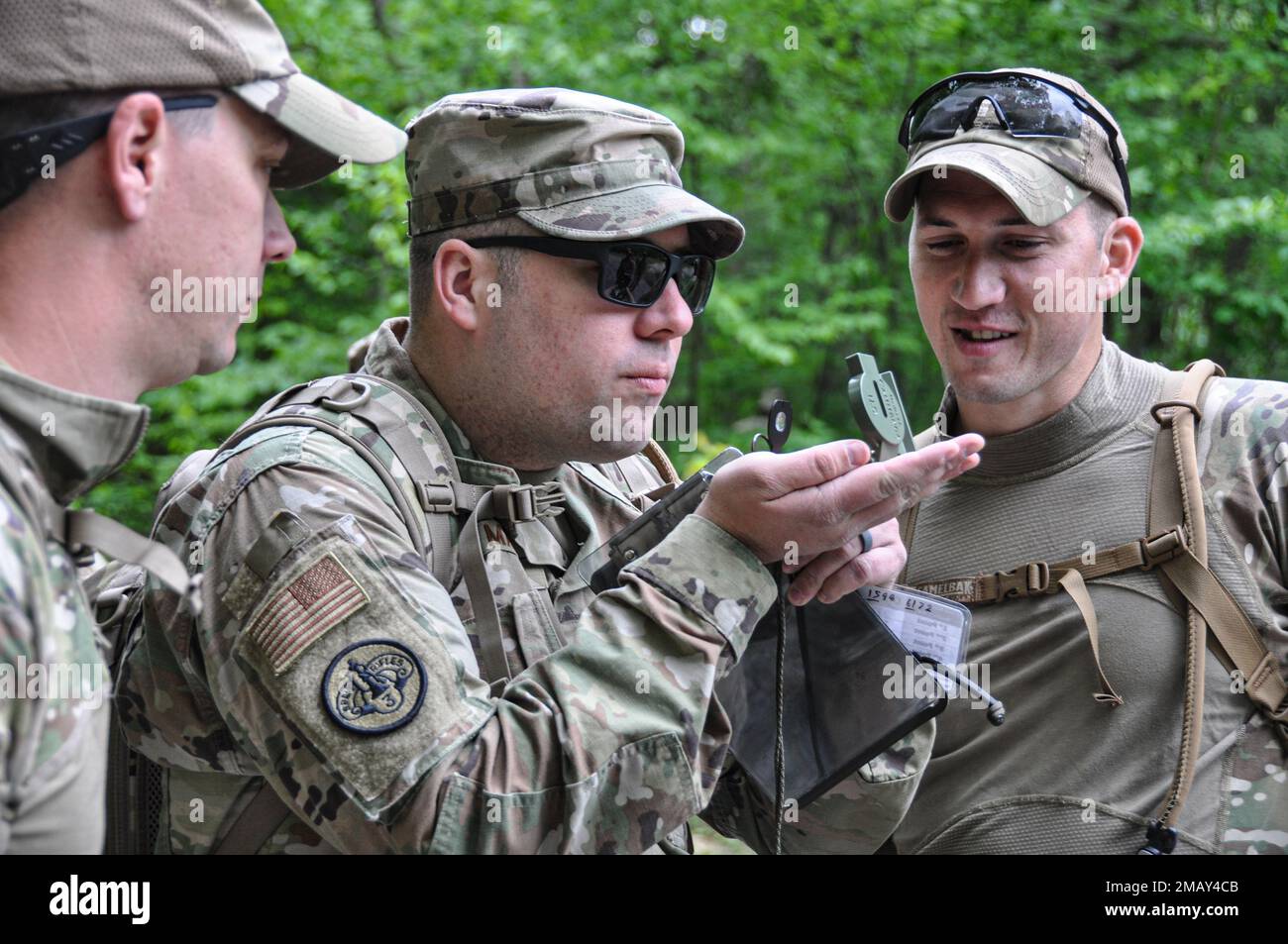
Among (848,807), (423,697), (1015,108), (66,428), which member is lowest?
(848,807)

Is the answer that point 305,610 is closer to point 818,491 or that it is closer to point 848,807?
point 818,491

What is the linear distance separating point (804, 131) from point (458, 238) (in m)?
8.81

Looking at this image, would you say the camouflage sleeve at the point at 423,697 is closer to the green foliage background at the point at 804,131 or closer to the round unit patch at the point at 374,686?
the round unit patch at the point at 374,686

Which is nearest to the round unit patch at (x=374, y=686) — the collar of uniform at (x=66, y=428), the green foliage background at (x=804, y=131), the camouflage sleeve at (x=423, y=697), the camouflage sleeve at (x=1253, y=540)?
the camouflage sleeve at (x=423, y=697)

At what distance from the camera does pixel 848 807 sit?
254 cm

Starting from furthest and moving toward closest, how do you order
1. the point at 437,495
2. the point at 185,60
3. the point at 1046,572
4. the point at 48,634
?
the point at 1046,572
the point at 437,495
the point at 185,60
the point at 48,634

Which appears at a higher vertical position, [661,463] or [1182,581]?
[661,463]

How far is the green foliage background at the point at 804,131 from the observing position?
8.91 meters

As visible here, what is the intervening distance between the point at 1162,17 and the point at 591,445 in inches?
336

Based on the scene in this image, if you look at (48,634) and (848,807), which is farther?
(848,807)

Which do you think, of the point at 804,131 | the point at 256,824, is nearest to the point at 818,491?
the point at 256,824

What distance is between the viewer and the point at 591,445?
2.53m
